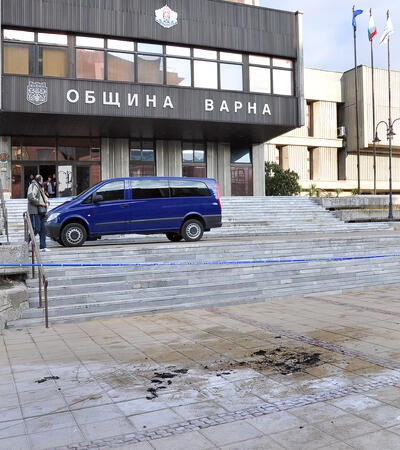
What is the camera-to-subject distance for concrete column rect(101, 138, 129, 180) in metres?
26.8

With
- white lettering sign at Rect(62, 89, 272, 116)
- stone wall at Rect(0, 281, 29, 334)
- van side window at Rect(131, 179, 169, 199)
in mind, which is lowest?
stone wall at Rect(0, 281, 29, 334)

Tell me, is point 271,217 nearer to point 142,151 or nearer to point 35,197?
point 142,151

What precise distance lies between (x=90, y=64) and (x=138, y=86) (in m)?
2.49

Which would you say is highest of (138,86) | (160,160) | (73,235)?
(138,86)

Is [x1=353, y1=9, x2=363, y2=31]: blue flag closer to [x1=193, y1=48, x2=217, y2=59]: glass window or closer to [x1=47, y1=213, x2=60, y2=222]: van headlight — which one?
[x1=193, y1=48, x2=217, y2=59]: glass window

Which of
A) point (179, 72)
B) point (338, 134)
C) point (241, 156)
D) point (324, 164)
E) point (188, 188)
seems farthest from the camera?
point (338, 134)

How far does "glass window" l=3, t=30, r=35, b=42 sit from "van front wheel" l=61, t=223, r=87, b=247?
1334 cm

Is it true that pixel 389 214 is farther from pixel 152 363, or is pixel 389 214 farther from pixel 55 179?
pixel 152 363

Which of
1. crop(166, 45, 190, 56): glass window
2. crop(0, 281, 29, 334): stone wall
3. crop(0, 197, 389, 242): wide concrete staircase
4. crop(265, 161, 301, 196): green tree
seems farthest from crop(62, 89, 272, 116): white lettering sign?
crop(0, 281, 29, 334): stone wall

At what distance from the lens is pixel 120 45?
23484 mm

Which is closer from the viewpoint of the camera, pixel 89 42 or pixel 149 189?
pixel 149 189

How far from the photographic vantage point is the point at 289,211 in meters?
22.8

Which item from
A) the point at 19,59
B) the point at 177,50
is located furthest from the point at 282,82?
the point at 19,59

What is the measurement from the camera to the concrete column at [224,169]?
2919cm
